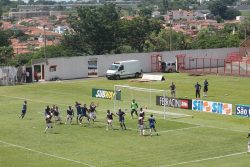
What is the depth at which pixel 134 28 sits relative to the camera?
375 ft

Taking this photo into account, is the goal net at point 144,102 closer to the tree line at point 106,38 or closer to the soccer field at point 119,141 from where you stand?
the soccer field at point 119,141

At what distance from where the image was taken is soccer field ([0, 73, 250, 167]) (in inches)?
1558

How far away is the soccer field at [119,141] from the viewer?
130ft

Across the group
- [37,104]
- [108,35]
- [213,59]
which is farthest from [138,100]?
[108,35]

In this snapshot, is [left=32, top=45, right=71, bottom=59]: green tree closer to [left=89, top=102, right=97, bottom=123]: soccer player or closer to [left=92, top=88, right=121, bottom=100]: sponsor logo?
[left=92, top=88, right=121, bottom=100]: sponsor logo

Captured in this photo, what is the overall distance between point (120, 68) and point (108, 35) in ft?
86.2

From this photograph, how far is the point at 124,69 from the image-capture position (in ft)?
282

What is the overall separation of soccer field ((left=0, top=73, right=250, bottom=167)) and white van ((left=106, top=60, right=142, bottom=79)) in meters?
19.0

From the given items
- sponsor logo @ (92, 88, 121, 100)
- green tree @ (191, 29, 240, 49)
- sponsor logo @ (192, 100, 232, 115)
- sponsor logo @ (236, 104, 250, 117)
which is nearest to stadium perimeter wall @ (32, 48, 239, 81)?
green tree @ (191, 29, 240, 49)

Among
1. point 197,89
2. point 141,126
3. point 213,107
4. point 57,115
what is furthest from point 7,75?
point 141,126

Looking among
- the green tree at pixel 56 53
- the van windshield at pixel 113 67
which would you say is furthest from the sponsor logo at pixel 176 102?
the green tree at pixel 56 53

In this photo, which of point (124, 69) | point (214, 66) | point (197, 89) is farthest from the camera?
point (214, 66)

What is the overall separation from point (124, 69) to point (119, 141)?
134 feet

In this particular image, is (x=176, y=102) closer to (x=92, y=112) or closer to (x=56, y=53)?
(x=92, y=112)
